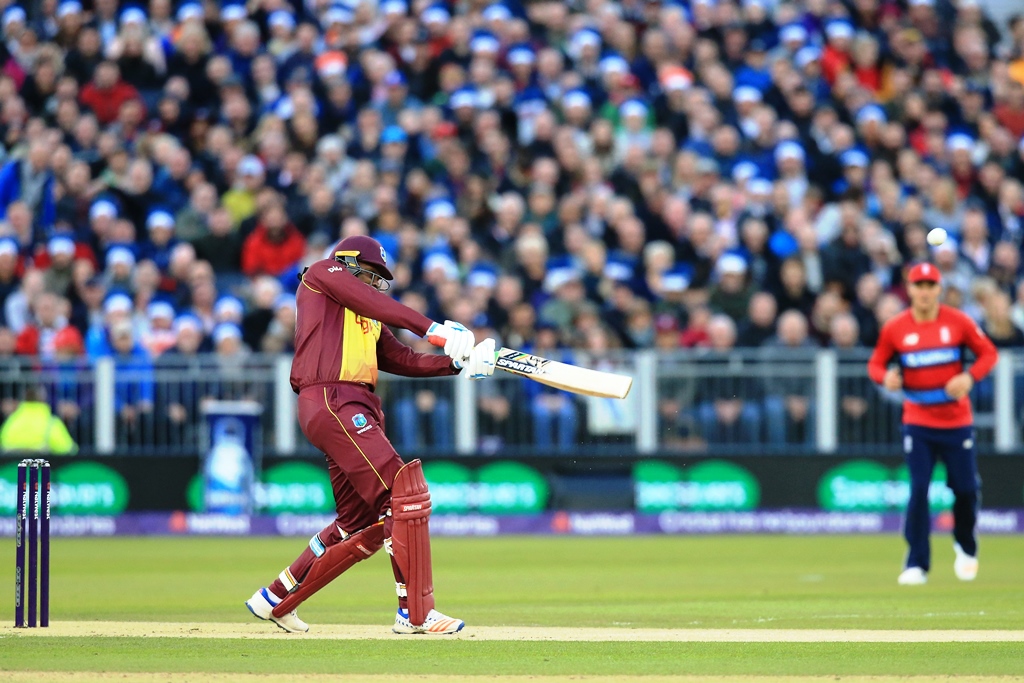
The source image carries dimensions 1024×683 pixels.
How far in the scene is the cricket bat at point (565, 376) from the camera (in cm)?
920

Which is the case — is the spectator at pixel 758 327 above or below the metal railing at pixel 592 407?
above

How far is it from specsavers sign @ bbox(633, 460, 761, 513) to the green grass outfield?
68 cm

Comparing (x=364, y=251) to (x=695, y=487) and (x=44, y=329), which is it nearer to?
(x=44, y=329)

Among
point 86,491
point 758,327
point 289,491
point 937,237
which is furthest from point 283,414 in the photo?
point 937,237

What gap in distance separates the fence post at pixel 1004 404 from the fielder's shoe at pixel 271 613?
1150 centimetres

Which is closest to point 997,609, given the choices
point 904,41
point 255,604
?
point 255,604

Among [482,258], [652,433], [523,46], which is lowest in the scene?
[652,433]

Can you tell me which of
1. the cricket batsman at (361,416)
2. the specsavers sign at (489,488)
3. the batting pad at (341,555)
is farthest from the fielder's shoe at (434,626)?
the specsavers sign at (489,488)

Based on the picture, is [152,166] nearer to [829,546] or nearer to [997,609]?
[829,546]

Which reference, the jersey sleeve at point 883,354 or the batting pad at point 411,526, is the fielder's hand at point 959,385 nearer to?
the jersey sleeve at point 883,354

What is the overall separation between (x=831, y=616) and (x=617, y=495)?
8.68 meters

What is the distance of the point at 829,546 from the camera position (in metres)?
17.4

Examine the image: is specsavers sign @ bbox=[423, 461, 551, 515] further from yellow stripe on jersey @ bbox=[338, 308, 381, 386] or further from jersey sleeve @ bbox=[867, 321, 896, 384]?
yellow stripe on jersey @ bbox=[338, 308, 381, 386]

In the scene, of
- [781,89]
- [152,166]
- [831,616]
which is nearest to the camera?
[831,616]
